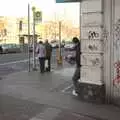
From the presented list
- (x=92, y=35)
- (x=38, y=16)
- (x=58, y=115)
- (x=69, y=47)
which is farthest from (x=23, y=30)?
(x=58, y=115)

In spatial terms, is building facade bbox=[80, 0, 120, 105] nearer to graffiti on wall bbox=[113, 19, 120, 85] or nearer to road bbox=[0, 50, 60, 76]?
graffiti on wall bbox=[113, 19, 120, 85]

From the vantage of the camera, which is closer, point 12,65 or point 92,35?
point 92,35

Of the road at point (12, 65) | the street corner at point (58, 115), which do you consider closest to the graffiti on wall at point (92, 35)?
the street corner at point (58, 115)

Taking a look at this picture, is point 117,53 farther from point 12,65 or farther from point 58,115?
point 12,65

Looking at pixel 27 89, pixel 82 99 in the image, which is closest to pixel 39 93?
pixel 27 89

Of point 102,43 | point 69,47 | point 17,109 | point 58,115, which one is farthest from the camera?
point 69,47

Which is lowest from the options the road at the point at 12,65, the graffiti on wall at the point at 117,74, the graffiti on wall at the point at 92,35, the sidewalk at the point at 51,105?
the road at the point at 12,65

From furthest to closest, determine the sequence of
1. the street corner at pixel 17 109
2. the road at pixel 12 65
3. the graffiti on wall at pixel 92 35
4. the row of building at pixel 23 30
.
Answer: the row of building at pixel 23 30 → the road at pixel 12 65 → the graffiti on wall at pixel 92 35 → the street corner at pixel 17 109

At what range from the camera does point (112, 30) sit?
373 inches

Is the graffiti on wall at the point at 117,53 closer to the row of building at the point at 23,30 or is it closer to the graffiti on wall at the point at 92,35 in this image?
the graffiti on wall at the point at 92,35

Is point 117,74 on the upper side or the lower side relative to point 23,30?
lower

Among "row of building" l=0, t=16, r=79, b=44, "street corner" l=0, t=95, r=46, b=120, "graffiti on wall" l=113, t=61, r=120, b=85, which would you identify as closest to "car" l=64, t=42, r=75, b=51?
"graffiti on wall" l=113, t=61, r=120, b=85

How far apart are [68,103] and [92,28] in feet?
7.11

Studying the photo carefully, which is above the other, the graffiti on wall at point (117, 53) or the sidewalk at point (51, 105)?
the graffiti on wall at point (117, 53)
